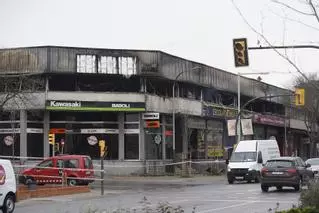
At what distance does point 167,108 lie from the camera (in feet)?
160

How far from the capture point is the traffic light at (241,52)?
22.2 meters

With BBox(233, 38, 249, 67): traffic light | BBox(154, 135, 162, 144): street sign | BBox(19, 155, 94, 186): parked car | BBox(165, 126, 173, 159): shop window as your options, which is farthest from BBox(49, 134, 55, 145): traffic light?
BBox(233, 38, 249, 67): traffic light

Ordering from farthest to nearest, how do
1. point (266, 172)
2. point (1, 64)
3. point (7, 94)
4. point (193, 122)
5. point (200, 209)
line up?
1. point (193, 122)
2. point (1, 64)
3. point (7, 94)
4. point (266, 172)
5. point (200, 209)

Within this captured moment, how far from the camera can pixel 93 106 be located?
44625 mm

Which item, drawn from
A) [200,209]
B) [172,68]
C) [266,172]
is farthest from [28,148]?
[200,209]

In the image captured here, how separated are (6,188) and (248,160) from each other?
894 inches

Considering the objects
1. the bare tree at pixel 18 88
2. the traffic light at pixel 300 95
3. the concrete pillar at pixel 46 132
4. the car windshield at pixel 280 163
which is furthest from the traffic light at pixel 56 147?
the car windshield at pixel 280 163

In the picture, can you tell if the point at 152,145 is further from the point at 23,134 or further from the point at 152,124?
the point at 23,134

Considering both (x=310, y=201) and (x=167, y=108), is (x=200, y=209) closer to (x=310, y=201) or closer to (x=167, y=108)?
(x=310, y=201)

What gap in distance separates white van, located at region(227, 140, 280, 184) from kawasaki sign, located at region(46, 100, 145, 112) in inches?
347

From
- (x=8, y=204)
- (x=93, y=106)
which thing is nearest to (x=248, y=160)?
(x=93, y=106)

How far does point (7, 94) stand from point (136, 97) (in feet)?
38.2

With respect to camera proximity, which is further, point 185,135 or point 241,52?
point 185,135

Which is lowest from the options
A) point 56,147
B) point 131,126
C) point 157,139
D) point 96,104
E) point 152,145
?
point 56,147
